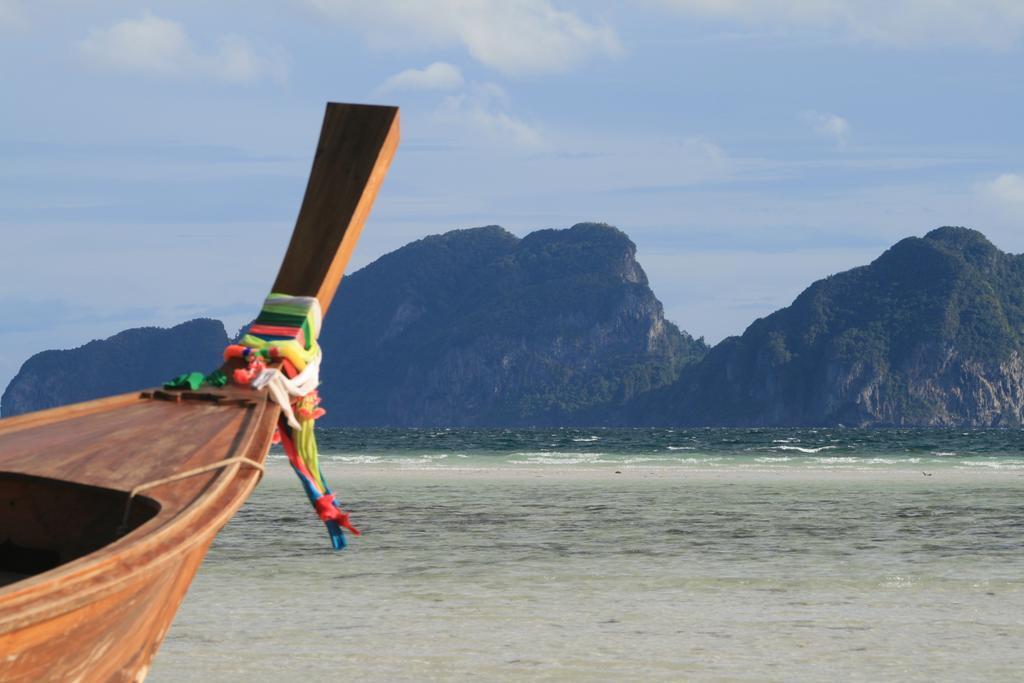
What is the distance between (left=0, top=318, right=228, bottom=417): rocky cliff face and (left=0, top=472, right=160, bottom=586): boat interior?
537ft

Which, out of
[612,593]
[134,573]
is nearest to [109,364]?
[612,593]

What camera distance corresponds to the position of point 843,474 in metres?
27.5

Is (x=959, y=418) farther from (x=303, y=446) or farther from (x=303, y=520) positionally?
(x=303, y=446)


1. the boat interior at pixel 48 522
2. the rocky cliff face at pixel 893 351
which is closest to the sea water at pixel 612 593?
the boat interior at pixel 48 522

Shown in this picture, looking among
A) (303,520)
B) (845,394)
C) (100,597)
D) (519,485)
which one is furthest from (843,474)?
(845,394)

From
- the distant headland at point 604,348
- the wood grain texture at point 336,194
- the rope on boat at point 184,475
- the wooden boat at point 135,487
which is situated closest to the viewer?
the wooden boat at point 135,487

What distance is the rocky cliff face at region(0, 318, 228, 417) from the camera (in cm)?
16575

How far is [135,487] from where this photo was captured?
4309 millimetres

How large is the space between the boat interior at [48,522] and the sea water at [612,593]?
1499mm

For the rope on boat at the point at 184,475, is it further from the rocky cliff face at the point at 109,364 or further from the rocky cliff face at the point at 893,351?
the rocky cliff face at the point at 109,364

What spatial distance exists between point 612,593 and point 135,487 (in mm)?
4941

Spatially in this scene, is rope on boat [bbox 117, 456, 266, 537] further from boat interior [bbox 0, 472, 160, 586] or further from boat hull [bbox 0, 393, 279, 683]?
boat interior [bbox 0, 472, 160, 586]

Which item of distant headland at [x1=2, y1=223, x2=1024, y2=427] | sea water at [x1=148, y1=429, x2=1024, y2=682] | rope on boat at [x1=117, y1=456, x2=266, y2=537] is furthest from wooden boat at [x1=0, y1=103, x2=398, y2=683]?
distant headland at [x1=2, y1=223, x2=1024, y2=427]

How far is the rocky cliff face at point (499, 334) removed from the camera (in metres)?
162
